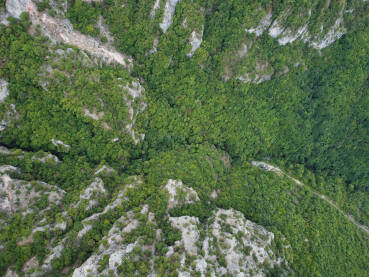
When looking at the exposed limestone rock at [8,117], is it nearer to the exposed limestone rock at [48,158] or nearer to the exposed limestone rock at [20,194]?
the exposed limestone rock at [48,158]

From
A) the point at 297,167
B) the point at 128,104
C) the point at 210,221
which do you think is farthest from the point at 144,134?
the point at 297,167

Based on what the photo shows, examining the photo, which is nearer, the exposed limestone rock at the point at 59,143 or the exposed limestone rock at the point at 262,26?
the exposed limestone rock at the point at 59,143

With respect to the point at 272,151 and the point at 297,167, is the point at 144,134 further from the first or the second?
the point at 297,167

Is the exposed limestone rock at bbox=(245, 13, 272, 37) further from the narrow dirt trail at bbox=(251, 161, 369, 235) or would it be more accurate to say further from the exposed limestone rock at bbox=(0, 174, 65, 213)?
the exposed limestone rock at bbox=(0, 174, 65, 213)

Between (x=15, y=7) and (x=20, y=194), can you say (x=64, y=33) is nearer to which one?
A: (x=15, y=7)

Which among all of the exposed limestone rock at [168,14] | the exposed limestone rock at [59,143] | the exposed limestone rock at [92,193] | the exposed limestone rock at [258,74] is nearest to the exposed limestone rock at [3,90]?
the exposed limestone rock at [59,143]

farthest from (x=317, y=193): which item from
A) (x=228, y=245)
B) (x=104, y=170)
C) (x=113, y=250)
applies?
(x=113, y=250)
